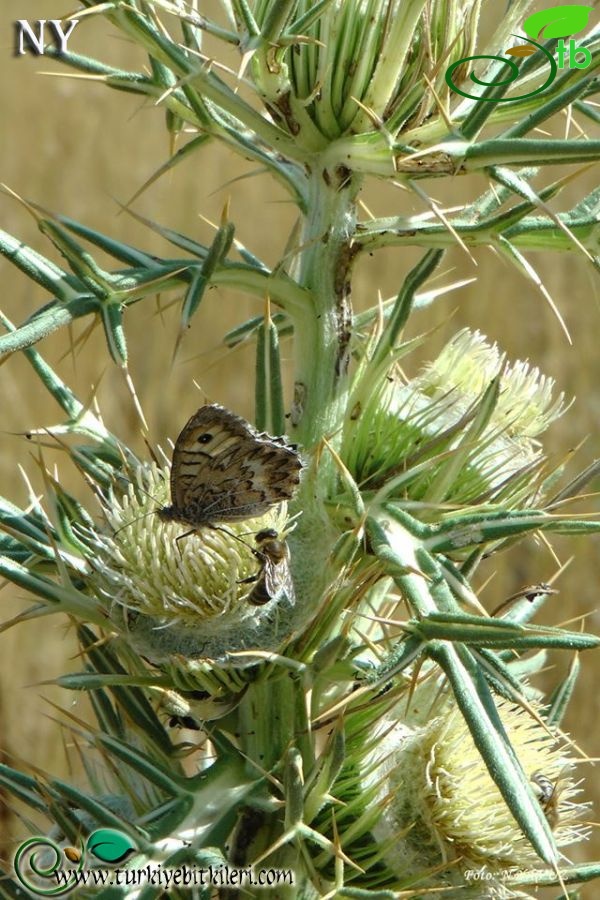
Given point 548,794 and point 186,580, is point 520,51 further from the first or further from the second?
point 548,794

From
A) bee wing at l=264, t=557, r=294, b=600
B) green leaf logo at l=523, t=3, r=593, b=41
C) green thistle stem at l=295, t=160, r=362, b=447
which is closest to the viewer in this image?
bee wing at l=264, t=557, r=294, b=600

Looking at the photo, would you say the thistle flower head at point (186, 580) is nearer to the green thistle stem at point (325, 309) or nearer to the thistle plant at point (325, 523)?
the thistle plant at point (325, 523)

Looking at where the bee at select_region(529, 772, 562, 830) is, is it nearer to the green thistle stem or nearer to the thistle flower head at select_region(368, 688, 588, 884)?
the thistle flower head at select_region(368, 688, 588, 884)

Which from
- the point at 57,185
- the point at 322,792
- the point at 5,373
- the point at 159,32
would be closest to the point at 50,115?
the point at 57,185

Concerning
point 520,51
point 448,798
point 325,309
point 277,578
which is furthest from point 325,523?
point 520,51

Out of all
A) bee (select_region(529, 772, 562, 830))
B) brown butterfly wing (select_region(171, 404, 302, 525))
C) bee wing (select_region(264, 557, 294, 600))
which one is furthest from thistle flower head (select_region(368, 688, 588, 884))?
brown butterfly wing (select_region(171, 404, 302, 525))

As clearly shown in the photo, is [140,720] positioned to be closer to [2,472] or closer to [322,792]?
[322,792]
